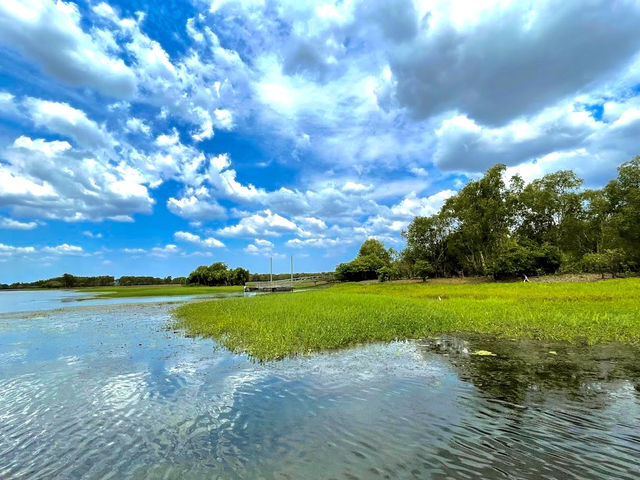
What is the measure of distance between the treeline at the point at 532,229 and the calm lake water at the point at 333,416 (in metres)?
45.9

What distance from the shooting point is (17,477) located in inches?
226

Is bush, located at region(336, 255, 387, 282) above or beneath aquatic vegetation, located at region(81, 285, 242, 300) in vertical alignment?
above

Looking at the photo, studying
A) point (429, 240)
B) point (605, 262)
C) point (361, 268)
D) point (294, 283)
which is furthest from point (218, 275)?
point (605, 262)

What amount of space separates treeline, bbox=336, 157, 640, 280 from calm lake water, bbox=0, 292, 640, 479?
45929mm

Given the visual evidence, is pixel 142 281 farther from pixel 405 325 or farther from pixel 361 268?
pixel 405 325

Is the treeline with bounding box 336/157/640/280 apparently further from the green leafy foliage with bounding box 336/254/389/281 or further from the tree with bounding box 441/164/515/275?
the green leafy foliage with bounding box 336/254/389/281

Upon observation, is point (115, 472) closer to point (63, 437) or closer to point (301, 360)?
point (63, 437)

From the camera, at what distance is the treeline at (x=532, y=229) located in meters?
48.0

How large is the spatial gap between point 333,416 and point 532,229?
6988cm

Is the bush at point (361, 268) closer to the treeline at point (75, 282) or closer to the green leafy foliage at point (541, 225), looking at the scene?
the green leafy foliage at point (541, 225)

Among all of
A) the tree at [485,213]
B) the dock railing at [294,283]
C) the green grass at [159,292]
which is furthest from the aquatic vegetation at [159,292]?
the tree at [485,213]

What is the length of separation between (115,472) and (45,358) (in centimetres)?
1249

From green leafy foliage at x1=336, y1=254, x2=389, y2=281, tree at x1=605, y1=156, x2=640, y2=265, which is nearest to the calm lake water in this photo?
tree at x1=605, y1=156, x2=640, y2=265

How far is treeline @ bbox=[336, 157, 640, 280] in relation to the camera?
48000mm
